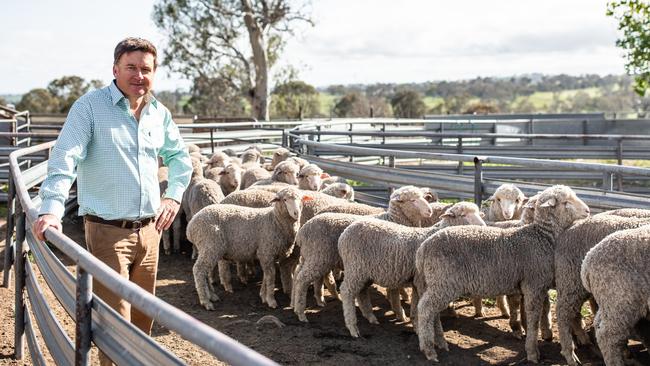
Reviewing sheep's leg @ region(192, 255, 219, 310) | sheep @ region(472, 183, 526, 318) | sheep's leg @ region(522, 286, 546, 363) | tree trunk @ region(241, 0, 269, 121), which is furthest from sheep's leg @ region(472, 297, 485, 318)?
tree trunk @ region(241, 0, 269, 121)

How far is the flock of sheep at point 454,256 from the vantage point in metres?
4.52

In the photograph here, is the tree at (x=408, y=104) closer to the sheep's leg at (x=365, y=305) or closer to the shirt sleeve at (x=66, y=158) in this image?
the sheep's leg at (x=365, y=305)

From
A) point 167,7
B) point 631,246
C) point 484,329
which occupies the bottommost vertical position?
point 484,329

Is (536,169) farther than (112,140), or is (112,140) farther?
(536,169)

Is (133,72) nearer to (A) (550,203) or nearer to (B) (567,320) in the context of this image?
(A) (550,203)

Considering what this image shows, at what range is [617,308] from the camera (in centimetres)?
443

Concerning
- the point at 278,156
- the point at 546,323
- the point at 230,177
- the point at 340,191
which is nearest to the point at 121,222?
the point at 546,323

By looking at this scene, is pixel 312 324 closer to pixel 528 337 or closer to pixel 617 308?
pixel 528 337

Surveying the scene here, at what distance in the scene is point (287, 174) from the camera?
29.5ft

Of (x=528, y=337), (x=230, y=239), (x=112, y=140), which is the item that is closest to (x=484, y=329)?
(x=528, y=337)

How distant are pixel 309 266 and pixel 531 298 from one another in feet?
6.28

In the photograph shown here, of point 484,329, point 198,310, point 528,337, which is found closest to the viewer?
point 528,337

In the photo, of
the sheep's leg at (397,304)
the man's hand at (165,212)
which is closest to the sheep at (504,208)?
the sheep's leg at (397,304)

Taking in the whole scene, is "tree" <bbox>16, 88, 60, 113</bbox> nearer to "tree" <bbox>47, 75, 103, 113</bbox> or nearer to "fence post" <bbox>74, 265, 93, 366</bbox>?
"tree" <bbox>47, 75, 103, 113</bbox>
